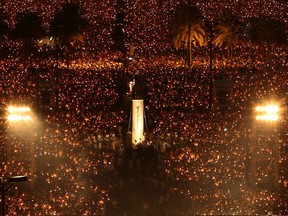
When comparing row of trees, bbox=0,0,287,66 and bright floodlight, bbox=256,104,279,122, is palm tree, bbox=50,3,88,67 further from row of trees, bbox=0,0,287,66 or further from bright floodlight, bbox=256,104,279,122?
bright floodlight, bbox=256,104,279,122

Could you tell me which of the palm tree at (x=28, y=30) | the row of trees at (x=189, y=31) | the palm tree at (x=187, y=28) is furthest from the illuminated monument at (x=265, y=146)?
the palm tree at (x=28, y=30)

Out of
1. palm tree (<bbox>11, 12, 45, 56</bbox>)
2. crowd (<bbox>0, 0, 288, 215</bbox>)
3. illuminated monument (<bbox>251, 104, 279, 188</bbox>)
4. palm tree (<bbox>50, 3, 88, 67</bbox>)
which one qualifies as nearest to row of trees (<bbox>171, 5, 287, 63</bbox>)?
crowd (<bbox>0, 0, 288, 215</bbox>)

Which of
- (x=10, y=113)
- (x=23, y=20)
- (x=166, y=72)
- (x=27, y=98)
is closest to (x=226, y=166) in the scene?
(x=10, y=113)

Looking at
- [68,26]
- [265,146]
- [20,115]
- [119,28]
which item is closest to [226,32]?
[68,26]

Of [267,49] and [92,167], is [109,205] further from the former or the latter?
[267,49]

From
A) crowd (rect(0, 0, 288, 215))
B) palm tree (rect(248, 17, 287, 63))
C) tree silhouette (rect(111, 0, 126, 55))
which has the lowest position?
crowd (rect(0, 0, 288, 215))

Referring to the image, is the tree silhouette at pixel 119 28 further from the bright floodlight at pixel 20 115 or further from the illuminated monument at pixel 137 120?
the bright floodlight at pixel 20 115
